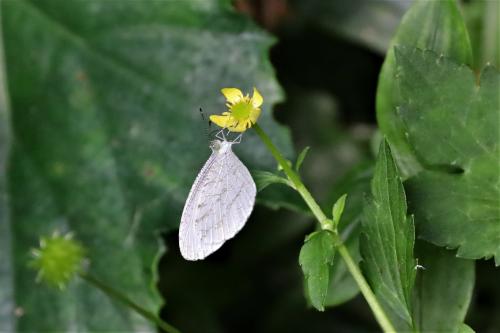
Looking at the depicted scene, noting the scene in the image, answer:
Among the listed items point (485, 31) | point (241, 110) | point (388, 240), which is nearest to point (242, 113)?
point (241, 110)

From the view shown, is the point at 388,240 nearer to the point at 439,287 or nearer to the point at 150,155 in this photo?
the point at 439,287

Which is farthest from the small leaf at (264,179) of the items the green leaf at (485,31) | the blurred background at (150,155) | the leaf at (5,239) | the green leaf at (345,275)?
the leaf at (5,239)

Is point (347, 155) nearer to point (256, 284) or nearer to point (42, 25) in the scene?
point (256, 284)

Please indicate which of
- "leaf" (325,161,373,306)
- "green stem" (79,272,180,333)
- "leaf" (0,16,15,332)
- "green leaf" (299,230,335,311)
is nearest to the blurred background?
"leaf" (0,16,15,332)

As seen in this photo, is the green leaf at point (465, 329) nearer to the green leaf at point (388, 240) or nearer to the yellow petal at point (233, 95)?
the green leaf at point (388, 240)

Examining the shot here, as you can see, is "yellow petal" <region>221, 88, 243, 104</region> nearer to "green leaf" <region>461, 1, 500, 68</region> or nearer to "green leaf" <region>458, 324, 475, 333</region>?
"green leaf" <region>458, 324, 475, 333</region>

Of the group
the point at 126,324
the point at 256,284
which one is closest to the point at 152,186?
the point at 126,324

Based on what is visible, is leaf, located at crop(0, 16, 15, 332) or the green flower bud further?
leaf, located at crop(0, 16, 15, 332)
